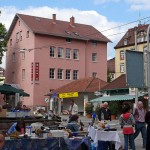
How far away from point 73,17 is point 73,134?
58437 mm

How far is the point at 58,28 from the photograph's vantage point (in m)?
65.9

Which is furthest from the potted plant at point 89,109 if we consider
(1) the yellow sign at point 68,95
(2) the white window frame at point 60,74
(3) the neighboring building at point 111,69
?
(3) the neighboring building at point 111,69

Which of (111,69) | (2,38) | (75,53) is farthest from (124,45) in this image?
(2,38)

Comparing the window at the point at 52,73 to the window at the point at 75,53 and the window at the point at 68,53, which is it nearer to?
the window at the point at 68,53

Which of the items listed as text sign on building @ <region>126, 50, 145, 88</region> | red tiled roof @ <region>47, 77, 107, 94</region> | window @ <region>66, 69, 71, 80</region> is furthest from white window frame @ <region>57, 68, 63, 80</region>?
text sign on building @ <region>126, 50, 145, 88</region>

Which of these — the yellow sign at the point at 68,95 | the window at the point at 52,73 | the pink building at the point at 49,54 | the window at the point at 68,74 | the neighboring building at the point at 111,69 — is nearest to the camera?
the yellow sign at the point at 68,95

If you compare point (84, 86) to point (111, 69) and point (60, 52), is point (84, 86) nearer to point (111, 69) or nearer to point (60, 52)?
point (60, 52)

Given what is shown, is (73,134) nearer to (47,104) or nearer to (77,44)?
(47,104)

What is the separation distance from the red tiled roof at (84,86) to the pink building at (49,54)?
328cm

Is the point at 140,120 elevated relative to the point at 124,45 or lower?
lower

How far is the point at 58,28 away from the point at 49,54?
20.0 feet

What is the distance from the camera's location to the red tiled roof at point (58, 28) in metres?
63.1

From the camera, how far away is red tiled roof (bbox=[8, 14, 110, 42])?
63.1 meters

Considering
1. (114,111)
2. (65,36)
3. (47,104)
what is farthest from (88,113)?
(65,36)
